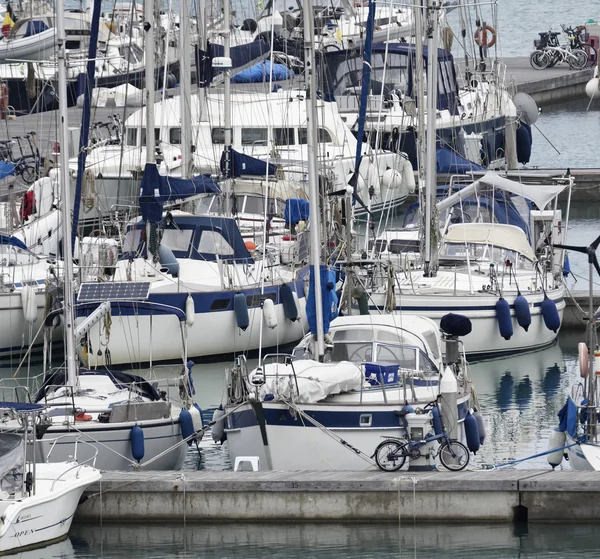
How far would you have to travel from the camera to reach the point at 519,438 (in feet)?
80.9

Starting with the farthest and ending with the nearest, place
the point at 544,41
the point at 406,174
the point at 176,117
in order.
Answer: the point at 544,41 < the point at 406,174 < the point at 176,117

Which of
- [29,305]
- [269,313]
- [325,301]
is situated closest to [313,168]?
[325,301]

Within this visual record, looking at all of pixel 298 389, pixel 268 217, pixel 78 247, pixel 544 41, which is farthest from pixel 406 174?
pixel 544 41

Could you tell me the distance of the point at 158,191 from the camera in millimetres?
28406

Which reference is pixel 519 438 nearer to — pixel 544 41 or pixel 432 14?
pixel 432 14

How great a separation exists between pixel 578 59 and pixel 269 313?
40875 mm

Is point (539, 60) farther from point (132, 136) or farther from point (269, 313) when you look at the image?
point (269, 313)

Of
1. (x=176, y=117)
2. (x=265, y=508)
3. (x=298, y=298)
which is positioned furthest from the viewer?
(x=176, y=117)

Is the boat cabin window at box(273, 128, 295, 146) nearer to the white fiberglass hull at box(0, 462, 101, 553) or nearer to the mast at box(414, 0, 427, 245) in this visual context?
the mast at box(414, 0, 427, 245)

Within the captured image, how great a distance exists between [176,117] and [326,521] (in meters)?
20.8

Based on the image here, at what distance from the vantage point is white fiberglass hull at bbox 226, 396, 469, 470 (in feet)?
66.8

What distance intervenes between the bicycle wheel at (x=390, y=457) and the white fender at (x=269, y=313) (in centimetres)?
817

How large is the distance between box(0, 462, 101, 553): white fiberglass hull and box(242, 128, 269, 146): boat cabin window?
790 inches

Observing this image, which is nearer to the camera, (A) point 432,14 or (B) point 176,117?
(A) point 432,14
